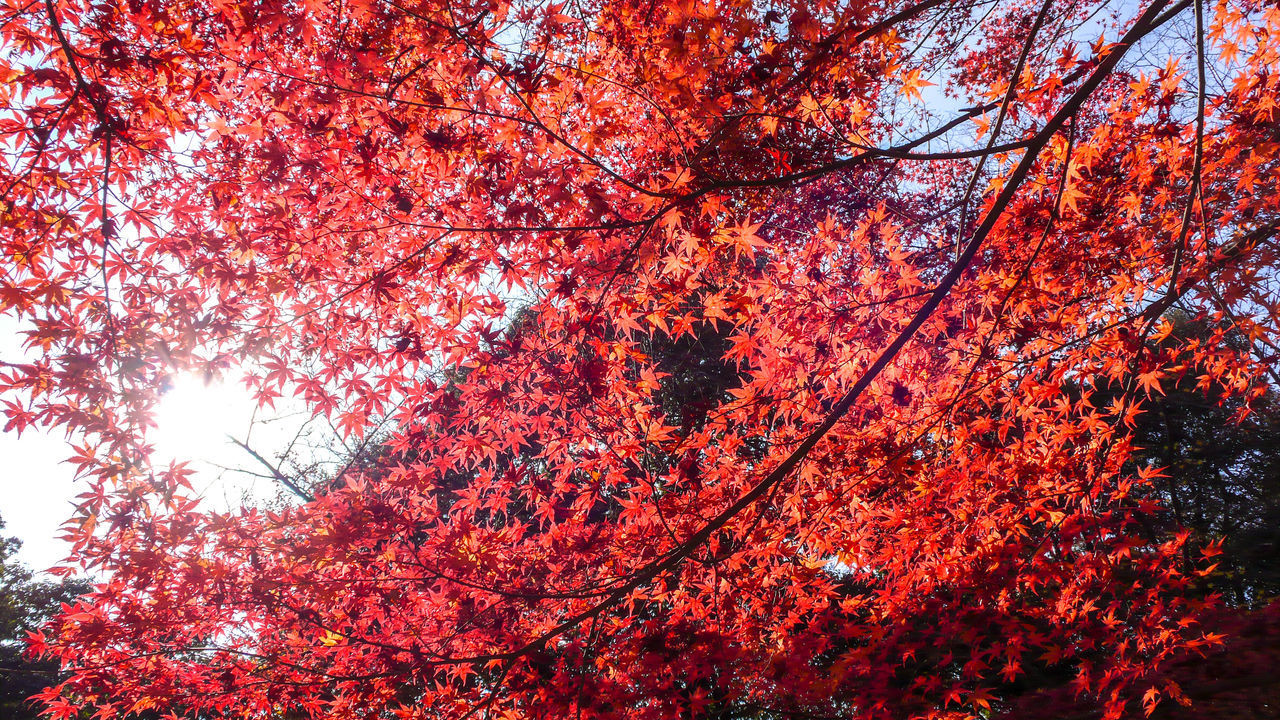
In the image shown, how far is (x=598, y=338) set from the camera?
3.10m

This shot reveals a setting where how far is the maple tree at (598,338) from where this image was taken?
A: 271 cm

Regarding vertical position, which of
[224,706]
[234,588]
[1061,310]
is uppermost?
[1061,310]

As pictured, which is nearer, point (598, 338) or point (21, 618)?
point (598, 338)

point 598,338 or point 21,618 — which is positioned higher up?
point 21,618

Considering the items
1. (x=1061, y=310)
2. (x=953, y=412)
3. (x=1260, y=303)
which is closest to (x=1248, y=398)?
(x=1260, y=303)

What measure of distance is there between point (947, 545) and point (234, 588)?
13.2 feet

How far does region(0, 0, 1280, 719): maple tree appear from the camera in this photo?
2709 millimetres

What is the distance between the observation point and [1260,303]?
324 centimetres

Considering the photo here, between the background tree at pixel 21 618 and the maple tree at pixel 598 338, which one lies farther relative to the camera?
the background tree at pixel 21 618

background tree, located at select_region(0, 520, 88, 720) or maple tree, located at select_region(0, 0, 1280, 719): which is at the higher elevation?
background tree, located at select_region(0, 520, 88, 720)

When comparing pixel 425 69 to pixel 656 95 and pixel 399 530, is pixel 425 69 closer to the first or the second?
pixel 656 95

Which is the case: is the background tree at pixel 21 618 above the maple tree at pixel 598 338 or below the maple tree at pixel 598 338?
above

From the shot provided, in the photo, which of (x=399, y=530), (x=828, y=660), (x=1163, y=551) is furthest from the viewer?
(x=828, y=660)

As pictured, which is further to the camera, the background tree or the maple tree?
the background tree
